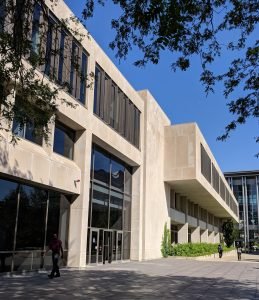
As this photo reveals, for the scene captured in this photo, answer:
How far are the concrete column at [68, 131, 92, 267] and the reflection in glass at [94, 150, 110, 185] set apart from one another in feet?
6.65

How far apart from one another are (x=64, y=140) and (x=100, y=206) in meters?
5.54

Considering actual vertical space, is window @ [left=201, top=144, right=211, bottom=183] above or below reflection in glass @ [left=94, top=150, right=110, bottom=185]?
above

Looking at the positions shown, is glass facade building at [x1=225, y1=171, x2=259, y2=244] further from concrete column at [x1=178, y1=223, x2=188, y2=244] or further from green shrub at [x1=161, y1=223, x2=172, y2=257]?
green shrub at [x1=161, y1=223, x2=172, y2=257]

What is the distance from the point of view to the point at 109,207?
2541 cm

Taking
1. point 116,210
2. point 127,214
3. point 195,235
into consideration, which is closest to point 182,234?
point 195,235

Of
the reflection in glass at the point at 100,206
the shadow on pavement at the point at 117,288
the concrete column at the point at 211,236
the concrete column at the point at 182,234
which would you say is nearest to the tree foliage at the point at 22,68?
the shadow on pavement at the point at 117,288

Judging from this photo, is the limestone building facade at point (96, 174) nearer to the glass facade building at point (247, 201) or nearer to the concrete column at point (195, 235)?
the concrete column at point (195, 235)

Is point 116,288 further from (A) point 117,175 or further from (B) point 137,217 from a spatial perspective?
(B) point 137,217

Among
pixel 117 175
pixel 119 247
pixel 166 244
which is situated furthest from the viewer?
pixel 166 244

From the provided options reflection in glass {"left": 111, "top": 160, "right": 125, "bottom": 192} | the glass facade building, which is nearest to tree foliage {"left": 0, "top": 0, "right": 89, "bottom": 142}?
reflection in glass {"left": 111, "top": 160, "right": 125, "bottom": 192}

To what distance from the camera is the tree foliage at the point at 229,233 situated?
76.9 meters

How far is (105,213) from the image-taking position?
24922 mm

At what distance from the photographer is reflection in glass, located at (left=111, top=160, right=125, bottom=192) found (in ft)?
86.8

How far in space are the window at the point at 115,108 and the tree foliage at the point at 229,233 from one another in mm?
53664
